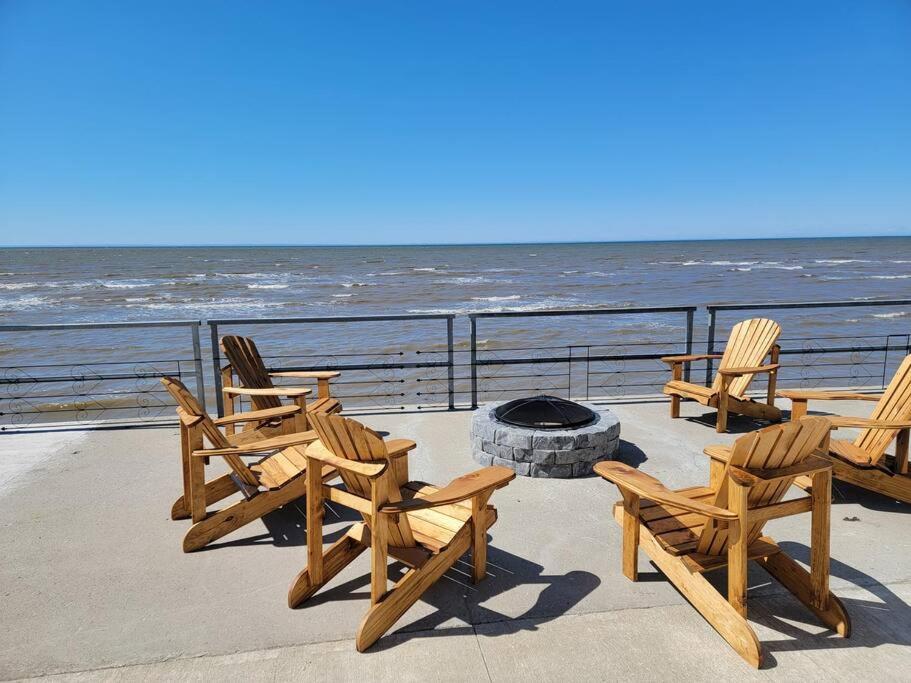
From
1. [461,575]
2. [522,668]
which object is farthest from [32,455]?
[522,668]

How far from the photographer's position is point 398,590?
238cm

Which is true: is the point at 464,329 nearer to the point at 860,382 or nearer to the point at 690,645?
the point at 860,382

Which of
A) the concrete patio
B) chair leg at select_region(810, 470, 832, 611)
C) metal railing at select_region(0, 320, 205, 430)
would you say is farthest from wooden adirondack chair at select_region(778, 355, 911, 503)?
metal railing at select_region(0, 320, 205, 430)

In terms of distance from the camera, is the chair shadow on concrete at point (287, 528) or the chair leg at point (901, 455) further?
the chair leg at point (901, 455)

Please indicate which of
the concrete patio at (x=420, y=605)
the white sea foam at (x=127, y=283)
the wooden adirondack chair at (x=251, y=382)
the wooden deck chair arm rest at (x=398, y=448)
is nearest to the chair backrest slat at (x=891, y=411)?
the concrete patio at (x=420, y=605)

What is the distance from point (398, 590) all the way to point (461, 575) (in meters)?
0.52

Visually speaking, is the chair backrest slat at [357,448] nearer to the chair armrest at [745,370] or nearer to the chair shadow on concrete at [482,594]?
the chair shadow on concrete at [482,594]

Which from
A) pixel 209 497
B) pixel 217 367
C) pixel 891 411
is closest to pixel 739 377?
pixel 891 411

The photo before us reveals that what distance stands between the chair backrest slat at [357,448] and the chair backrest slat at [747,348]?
11.7 ft

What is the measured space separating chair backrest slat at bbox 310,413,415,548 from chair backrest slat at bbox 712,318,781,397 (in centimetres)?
356

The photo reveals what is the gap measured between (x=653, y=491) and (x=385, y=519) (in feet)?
3.54

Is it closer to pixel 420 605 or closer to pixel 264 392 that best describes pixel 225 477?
pixel 264 392

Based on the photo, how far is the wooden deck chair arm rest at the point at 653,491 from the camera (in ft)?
7.19

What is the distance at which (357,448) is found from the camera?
2281 mm
